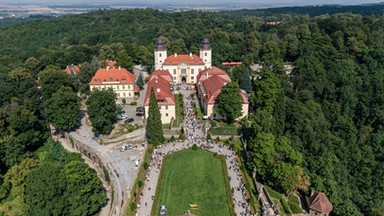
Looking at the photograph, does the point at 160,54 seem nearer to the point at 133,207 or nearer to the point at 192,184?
the point at 192,184

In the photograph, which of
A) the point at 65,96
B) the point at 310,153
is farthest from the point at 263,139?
the point at 65,96

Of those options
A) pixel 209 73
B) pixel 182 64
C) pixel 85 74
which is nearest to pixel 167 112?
pixel 209 73

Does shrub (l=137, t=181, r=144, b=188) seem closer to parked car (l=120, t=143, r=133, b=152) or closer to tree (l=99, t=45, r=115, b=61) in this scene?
parked car (l=120, t=143, r=133, b=152)

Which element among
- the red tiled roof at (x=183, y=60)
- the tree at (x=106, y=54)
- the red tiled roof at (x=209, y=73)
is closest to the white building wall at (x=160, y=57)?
the red tiled roof at (x=183, y=60)

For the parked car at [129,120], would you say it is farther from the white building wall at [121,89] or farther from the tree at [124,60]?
the tree at [124,60]

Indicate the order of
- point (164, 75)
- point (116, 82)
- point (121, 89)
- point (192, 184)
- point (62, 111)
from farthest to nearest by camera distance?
point (164, 75) → point (121, 89) → point (116, 82) → point (62, 111) → point (192, 184)

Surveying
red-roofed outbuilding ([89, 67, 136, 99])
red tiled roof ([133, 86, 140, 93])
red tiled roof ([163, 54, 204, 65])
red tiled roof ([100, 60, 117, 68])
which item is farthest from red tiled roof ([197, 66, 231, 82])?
red tiled roof ([100, 60, 117, 68])
